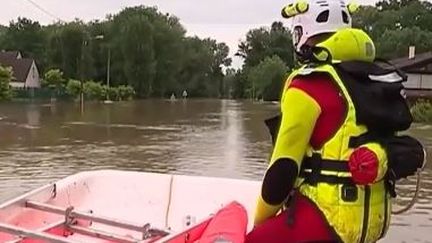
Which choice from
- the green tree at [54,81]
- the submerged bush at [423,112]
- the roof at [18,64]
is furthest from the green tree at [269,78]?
the submerged bush at [423,112]

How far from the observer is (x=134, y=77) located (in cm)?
7588

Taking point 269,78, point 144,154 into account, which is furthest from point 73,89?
point 144,154

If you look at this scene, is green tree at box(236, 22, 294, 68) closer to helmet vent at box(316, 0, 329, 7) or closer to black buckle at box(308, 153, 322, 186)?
helmet vent at box(316, 0, 329, 7)

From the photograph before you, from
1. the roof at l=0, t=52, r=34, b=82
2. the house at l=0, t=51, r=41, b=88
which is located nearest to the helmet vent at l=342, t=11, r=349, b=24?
the house at l=0, t=51, r=41, b=88

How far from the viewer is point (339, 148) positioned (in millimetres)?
2271

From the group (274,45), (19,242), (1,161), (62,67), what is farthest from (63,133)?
(274,45)

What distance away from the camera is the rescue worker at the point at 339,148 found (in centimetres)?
225

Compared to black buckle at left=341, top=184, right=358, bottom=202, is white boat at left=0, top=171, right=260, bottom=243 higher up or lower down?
lower down

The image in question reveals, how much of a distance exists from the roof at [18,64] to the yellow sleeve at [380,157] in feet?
223

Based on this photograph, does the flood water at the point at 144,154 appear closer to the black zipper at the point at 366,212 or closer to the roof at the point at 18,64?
the black zipper at the point at 366,212

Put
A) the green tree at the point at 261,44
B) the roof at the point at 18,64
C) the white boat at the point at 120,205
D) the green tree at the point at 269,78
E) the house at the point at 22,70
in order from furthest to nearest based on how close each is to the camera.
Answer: the green tree at the point at 261,44, the green tree at the point at 269,78, the roof at the point at 18,64, the house at the point at 22,70, the white boat at the point at 120,205

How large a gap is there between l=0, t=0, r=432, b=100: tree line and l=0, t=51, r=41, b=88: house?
2.61 metres

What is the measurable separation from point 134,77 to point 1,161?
6354 centimetres

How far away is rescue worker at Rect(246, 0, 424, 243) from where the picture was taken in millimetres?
2252
